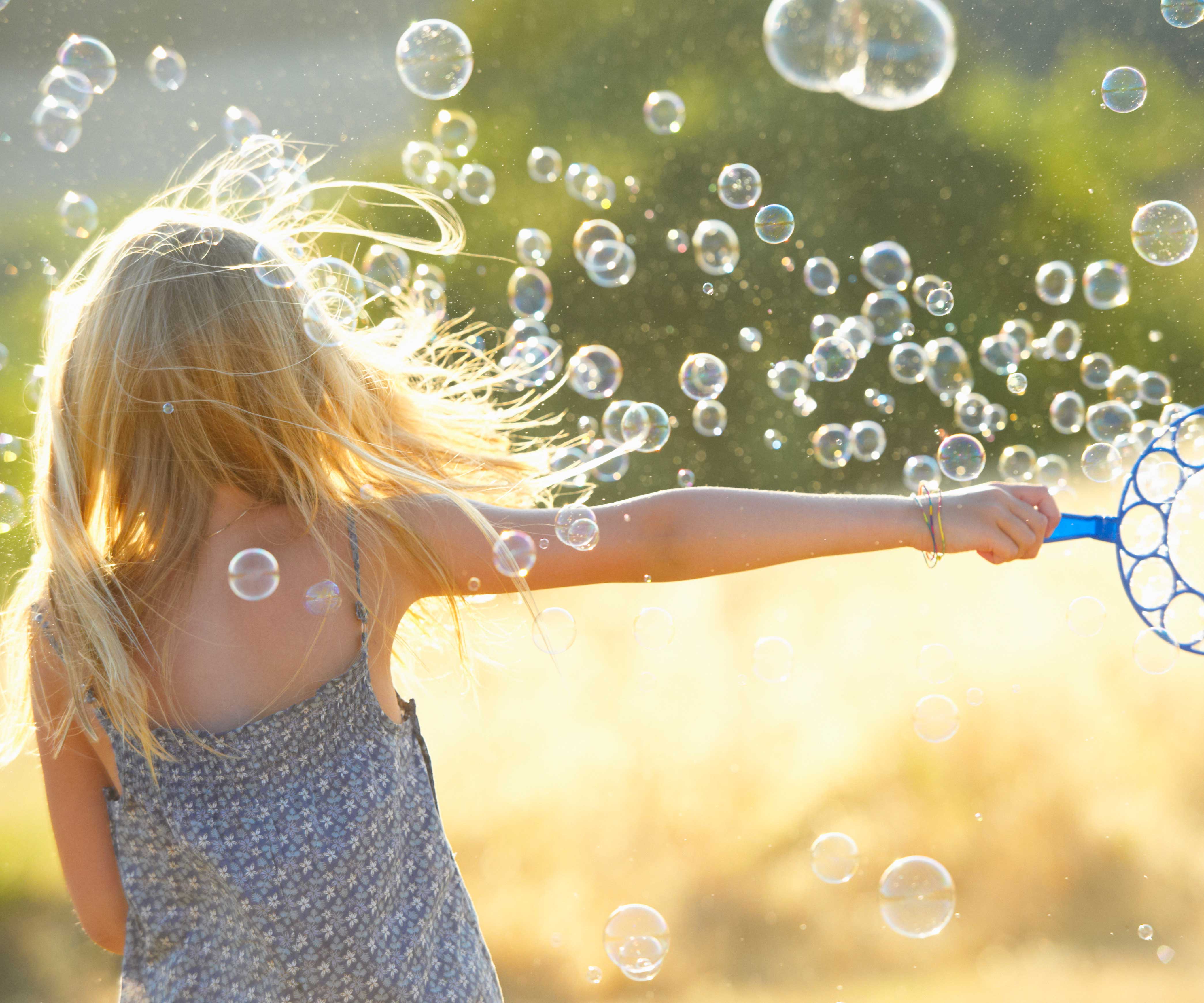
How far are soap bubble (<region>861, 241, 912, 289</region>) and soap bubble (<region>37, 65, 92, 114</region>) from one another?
1.77 m

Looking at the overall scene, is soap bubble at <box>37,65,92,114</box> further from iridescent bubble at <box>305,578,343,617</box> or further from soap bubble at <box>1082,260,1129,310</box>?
soap bubble at <box>1082,260,1129,310</box>

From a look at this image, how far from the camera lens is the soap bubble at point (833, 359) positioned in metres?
2.49

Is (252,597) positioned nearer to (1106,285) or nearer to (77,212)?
(77,212)

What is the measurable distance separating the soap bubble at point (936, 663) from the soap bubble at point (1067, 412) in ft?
1.84

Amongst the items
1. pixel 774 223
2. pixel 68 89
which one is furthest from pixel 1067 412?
pixel 68 89

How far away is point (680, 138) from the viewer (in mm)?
5598

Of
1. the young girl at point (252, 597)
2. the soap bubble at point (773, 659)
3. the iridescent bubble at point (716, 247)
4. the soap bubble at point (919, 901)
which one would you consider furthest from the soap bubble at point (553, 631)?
the iridescent bubble at point (716, 247)

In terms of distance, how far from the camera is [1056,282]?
269 centimetres

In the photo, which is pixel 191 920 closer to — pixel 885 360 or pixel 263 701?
Answer: pixel 263 701

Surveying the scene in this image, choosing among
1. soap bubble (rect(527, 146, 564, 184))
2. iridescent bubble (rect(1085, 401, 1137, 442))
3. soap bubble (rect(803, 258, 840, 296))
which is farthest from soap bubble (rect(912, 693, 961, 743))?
soap bubble (rect(527, 146, 564, 184))

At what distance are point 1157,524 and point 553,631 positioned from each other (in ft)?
3.52

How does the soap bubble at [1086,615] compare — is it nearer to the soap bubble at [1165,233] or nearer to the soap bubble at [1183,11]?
the soap bubble at [1165,233]

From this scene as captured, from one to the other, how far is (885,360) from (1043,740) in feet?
8.05

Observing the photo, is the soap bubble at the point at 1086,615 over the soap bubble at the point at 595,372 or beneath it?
beneath
